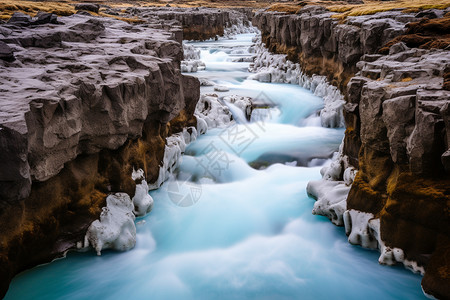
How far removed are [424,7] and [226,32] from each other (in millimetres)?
29039

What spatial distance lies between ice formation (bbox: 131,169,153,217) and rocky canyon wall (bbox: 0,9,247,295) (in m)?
0.15

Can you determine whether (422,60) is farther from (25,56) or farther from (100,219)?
(25,56)

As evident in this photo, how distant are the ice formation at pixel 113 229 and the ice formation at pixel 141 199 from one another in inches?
24.1

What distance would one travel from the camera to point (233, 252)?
7.02 metres

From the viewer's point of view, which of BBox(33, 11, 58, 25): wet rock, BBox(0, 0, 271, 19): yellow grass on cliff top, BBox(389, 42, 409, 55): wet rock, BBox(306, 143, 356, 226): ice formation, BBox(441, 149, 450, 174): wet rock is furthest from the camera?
BBox(0, 0, 271, 19): yellow grass on cliff top

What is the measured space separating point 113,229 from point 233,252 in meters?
2.19

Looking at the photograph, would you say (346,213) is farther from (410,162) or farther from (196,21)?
(196,21)

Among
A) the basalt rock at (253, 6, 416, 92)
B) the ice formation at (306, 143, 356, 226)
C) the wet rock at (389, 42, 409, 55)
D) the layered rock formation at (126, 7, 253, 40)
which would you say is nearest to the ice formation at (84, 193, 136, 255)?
the ice formation at (306, 143, 356, 226)

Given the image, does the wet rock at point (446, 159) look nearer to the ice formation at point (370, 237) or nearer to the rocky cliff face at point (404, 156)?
the rocky cliff face at point (404, 156)

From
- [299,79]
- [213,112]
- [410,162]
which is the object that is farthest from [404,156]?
[299,79]

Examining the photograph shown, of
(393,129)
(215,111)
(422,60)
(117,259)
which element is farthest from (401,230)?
(215,111)

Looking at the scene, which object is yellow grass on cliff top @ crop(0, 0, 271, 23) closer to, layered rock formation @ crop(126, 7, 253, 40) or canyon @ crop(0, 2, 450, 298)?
canyon @ crop(0, 2, 450, 298)

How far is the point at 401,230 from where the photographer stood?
235 inches

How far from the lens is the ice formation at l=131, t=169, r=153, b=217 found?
795cm
